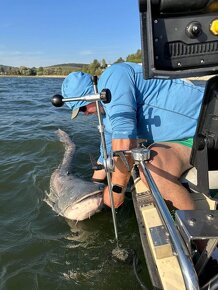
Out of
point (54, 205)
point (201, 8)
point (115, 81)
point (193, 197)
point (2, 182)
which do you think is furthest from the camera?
point (2, 182)

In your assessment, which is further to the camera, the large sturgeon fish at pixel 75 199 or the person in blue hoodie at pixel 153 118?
the large sturgeon fish at pixel 75 199

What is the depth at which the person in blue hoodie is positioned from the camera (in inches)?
116

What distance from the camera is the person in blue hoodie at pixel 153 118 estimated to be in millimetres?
2945

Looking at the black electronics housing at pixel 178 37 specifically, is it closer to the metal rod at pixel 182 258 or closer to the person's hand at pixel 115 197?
the metal rod at pixel 182 258

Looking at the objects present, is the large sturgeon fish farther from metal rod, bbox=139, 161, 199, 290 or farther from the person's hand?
metal rod, bbox=139, 161, 199, 290

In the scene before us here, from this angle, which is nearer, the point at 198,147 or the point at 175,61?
the point at 175,61

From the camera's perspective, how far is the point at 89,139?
25.7ft

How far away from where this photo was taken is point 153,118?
331cm

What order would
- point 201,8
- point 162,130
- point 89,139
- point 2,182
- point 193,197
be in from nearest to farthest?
point 201,8, point 193,197, point 162,130, point 2,182, point 89,139

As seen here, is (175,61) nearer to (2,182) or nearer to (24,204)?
(24,204)

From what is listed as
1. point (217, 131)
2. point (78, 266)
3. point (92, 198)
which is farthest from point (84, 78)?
point (217, 131)

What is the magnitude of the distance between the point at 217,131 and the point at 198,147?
0.14 metres

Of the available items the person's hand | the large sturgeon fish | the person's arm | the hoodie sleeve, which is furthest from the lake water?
the hoodie sleeve

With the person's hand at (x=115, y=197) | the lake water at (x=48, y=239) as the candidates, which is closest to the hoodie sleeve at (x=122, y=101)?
the person's hand at (x=115, y=197)
